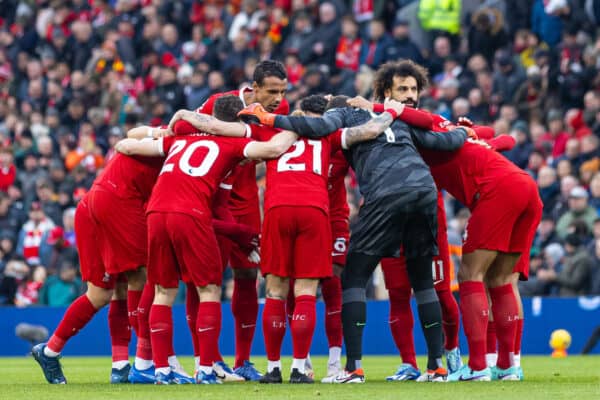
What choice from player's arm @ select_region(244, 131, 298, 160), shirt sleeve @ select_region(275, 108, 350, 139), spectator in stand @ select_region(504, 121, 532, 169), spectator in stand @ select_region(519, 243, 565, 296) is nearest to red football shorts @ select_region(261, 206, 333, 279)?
player's arm @ select_region(244, 131, 298, 160)

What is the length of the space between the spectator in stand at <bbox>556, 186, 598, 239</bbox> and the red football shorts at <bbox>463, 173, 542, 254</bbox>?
678cm

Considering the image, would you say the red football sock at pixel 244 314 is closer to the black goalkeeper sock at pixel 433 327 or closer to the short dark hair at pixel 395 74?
the black goalkeeper sock at pixel 433 327

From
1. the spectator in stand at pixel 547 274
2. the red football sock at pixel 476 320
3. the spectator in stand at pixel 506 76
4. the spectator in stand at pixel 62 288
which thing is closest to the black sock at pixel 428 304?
the red football sock at pixel 476 320

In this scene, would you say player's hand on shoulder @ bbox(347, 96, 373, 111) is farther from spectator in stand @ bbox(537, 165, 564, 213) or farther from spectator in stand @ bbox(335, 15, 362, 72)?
spectator in stand @ bbox(335, 15, 362, 72)

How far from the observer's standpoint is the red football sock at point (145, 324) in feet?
35.2

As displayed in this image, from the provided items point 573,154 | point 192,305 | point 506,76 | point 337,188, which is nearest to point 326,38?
point 506,76

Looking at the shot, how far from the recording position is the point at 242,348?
11.5 m

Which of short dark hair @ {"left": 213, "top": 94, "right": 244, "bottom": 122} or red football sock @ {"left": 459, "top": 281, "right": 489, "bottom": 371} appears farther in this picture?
short dark hair @ {"left": 213, "top": 94, "right": 244, "bottom": 122}

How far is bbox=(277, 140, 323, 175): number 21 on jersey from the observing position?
10352 millimetres

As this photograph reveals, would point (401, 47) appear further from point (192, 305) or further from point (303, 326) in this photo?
point (303, 326)

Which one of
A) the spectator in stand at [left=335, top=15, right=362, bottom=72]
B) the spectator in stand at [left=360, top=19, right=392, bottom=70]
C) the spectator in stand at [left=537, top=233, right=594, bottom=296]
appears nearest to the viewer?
the spectator in stand at [left=537, top=233, right=594, bottom=296]

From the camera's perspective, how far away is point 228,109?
1069 cm

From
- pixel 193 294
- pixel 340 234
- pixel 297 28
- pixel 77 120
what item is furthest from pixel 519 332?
pixel 77 120

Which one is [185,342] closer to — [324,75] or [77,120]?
[324,75]
